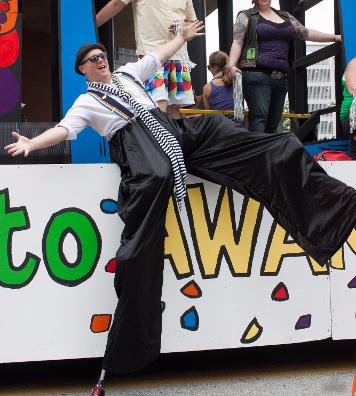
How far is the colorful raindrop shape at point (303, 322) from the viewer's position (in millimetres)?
3980

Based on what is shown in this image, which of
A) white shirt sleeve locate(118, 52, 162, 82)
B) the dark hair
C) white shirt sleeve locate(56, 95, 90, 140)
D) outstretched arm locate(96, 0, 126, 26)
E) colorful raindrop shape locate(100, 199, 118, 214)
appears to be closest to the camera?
white shirt sleeve locate(56, 95, 90, 140)

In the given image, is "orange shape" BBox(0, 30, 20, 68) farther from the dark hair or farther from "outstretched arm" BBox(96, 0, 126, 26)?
the dark hair

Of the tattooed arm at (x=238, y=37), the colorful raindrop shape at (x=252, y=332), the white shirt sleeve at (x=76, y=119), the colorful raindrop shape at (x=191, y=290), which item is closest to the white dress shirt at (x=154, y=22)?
the tattooed arm at (x=238, y=37)

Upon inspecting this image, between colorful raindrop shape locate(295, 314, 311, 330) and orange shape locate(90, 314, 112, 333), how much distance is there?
1.11 m

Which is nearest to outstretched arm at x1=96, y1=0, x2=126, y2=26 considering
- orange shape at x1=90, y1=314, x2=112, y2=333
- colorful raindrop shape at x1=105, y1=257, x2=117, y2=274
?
colorful raindrop shape at x1=105, y1=257, x2=117, y2=274

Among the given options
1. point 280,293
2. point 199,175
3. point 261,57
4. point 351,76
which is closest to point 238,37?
point 261,57

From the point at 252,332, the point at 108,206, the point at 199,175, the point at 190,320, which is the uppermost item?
the point at 199,175

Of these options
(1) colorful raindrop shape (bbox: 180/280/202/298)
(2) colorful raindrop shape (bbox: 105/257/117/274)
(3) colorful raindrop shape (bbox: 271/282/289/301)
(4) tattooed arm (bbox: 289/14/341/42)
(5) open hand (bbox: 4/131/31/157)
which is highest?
(4) tattooed arm (bbox: 289/14/341/42)

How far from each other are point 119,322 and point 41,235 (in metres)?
0.67

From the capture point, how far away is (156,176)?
339cm

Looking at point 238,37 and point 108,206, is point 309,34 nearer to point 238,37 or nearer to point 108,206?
point 238,37

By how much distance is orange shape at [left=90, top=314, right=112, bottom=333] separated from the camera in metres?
3.65

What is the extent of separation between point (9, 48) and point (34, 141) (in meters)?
1.13

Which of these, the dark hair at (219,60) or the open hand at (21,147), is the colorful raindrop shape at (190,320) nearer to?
the open hand at (21,147)
